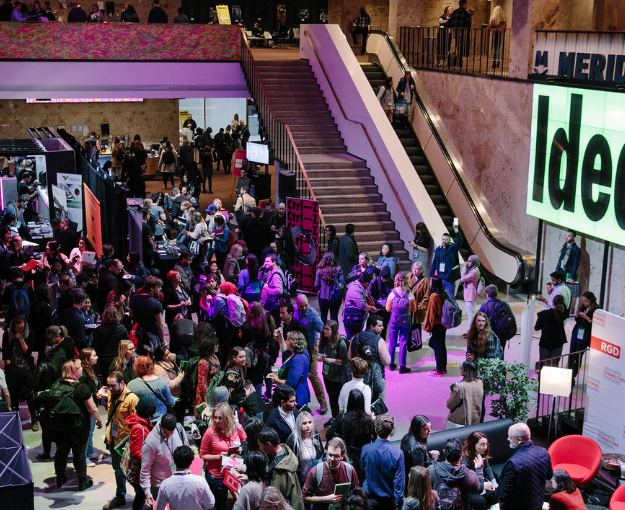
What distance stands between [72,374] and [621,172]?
7918 millimetres

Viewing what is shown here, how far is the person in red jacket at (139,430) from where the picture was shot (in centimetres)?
652

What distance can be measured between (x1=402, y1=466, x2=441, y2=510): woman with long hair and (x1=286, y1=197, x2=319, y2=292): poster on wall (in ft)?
26.2

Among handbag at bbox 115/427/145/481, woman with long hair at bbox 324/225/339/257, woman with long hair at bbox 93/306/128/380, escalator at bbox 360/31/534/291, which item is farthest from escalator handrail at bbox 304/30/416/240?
handbag at bbox 115/427/145/481

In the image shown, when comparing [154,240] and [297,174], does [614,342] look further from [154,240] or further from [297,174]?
[297,174]

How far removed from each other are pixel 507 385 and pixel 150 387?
370 cm

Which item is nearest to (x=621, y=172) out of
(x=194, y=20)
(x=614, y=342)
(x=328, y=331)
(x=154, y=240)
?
(x=614, y=342)

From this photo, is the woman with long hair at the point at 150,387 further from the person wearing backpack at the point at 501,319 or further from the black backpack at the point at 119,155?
the black backpack at the point at 119,155

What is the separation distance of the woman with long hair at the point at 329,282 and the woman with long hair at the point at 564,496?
5365 millimetres

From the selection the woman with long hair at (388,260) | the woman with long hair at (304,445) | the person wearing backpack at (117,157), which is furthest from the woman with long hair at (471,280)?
the person wearing backpack at (117,157)

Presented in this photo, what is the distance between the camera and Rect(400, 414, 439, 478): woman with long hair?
6.53 metres

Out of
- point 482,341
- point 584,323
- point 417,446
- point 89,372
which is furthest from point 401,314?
point 89,372

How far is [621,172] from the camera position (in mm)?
11047

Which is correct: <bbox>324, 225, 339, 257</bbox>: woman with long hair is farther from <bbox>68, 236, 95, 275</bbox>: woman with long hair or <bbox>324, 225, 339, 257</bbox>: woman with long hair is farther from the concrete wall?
the concrete wall

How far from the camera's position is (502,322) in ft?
32.2
